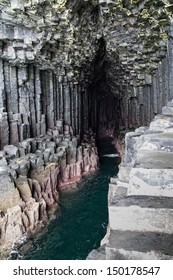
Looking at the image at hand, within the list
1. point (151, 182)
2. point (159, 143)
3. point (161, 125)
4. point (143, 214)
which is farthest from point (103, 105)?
point (143, 214)

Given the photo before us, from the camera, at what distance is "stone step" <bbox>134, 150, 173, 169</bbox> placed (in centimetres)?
358

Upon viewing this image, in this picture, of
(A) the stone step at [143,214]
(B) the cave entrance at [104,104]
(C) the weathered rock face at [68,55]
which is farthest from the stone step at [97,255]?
(B) the cave entrance at [104,104]

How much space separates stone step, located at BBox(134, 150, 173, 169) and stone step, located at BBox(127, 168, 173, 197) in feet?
0.43

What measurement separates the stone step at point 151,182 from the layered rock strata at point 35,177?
26.9 ft

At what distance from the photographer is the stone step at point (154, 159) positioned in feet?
11.8

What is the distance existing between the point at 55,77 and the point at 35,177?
7.82 metres

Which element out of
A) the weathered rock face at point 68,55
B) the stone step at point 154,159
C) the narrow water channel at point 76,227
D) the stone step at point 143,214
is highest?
the weathered rock face at point 68,55

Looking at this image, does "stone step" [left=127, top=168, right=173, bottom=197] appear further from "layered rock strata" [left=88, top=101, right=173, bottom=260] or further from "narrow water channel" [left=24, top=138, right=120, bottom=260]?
"narrow water channel" [left=24, top=138, right=120, bottom=260]

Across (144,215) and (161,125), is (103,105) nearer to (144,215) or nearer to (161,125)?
(161,125)

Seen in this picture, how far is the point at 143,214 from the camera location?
300cm

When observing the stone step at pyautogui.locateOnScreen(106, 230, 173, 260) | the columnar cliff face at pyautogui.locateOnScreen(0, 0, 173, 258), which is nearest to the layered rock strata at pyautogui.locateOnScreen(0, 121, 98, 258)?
the columnar cliff face at pyautogui.locateOnScreen(0, 0, 173, 258)

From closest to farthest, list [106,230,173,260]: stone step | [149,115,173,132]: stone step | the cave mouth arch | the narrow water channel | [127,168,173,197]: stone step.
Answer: [106,230,173,260]: stone step < [127,168,173,197]: stone step < [149,115,173,132]: stone step < the narrow water channel < the cave mouth arch

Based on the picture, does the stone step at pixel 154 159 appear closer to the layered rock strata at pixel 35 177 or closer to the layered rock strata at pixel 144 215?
the layered rock strata at pixel 144 215

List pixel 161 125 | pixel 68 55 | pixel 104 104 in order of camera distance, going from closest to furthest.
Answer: pixel 161 125
pixel 68 55
pixel 104 104
